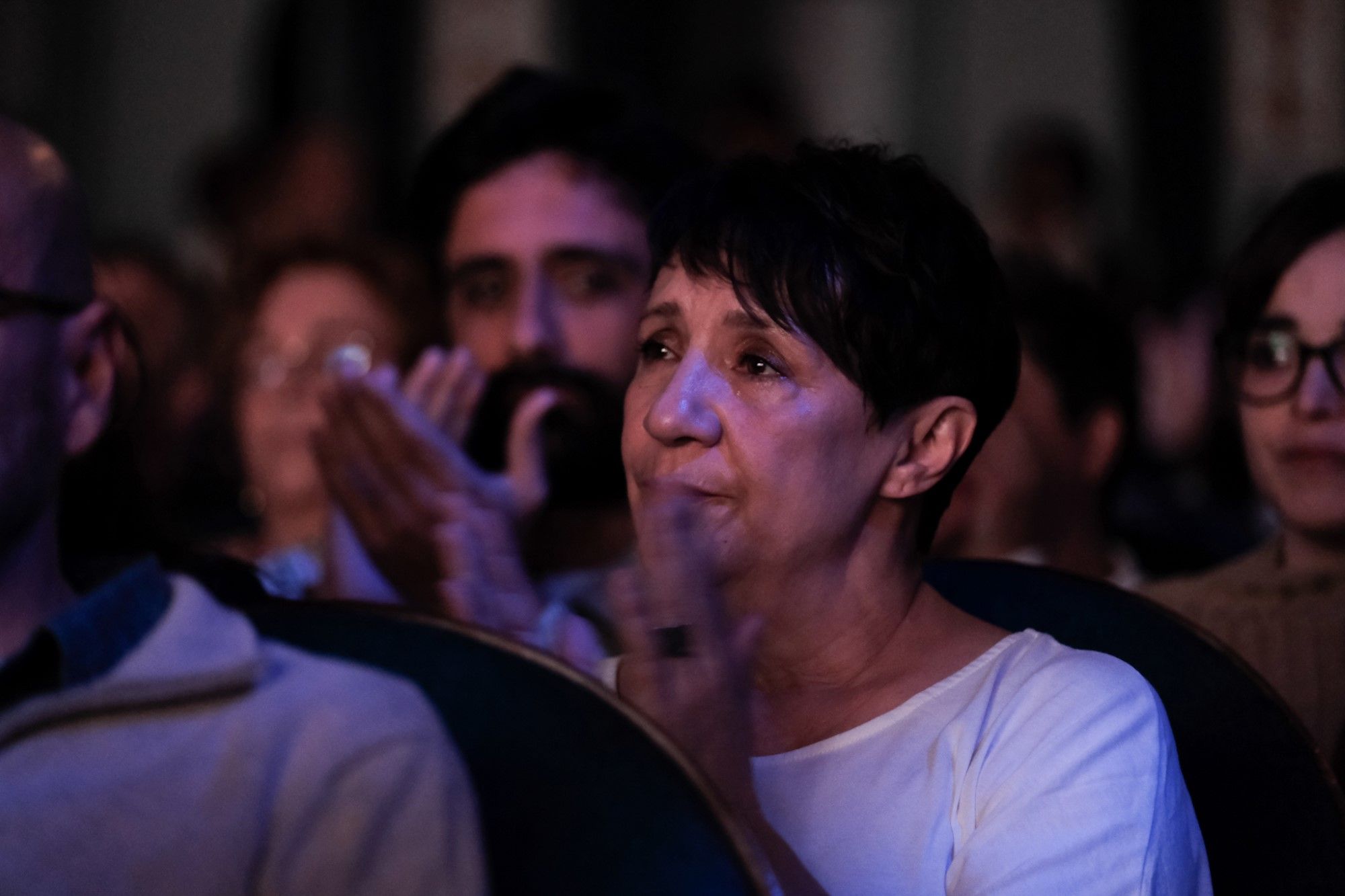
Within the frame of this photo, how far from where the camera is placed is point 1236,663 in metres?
1.30

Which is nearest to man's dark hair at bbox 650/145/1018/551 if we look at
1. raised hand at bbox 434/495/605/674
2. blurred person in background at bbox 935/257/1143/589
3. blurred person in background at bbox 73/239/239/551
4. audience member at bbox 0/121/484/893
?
raised hand at bbox 434/495/605/674

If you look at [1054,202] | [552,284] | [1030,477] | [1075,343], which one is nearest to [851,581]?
[552,284]

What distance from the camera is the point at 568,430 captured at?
7.05ft

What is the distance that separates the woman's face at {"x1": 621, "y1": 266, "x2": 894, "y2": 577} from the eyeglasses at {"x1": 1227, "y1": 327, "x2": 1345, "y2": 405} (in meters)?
0.60

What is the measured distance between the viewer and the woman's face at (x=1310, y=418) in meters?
1.66

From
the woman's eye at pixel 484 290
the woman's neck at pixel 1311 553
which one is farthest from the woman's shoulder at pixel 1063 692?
the woman's eye at pixel 484 290

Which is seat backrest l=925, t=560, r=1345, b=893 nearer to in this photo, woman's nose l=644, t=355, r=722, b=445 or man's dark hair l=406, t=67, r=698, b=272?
woman's nose l=644, t=355, r=722, b=445

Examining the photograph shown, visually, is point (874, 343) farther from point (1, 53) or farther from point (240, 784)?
point (1, 53)

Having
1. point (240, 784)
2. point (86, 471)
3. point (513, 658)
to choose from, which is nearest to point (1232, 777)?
point (513, 658)

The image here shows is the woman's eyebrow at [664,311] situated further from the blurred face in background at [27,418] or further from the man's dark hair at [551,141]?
the man's dark hair at [551,141]

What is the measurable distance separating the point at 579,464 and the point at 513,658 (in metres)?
1.09

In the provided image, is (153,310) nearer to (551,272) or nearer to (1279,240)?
(551,272)

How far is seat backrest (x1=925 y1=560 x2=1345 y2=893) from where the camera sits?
1228mm

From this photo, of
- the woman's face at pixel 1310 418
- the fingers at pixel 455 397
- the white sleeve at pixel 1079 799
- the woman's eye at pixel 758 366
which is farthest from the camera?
the fingers at pixel 455 397
